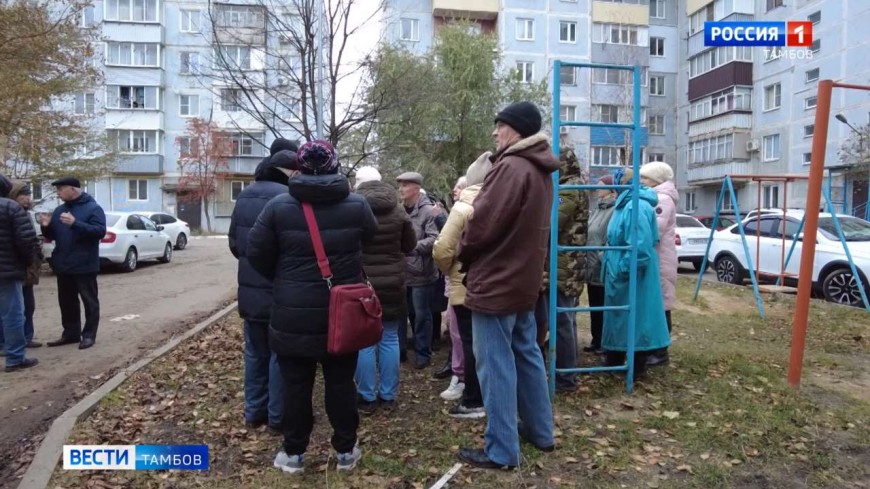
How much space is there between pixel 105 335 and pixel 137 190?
122 feet

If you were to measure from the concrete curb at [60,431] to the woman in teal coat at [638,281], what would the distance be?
406cm

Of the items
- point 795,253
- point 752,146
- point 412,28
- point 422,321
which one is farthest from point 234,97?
point 752,146

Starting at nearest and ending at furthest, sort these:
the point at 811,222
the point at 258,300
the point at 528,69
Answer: the point at 258,300
the point at 811,222
the point at 528,69

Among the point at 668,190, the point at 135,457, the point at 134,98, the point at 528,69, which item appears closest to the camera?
the point at 135,457

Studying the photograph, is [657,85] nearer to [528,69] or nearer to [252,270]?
[528,69]

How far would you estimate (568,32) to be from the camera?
4053 centimetres

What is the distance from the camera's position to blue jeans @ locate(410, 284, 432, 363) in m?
5.85

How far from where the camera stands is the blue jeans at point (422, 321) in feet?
19.2

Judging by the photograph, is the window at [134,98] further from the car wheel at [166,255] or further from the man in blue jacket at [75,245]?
the man in blue jacket at [75,245]

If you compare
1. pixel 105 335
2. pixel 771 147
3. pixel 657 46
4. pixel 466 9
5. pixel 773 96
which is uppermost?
pixel 466 9

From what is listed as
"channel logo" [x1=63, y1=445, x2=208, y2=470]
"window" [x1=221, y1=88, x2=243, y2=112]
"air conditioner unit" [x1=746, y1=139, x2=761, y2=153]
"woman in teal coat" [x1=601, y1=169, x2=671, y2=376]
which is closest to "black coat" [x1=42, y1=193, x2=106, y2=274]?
"window" [x1=221, y1=88, x2=243, y2=112]

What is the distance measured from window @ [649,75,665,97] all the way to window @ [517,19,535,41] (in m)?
9.43

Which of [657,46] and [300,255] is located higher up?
[657,46]

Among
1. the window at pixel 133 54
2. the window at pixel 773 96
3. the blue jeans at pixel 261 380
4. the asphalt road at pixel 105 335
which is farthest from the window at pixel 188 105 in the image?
the blue jeans at pixel 261 380
